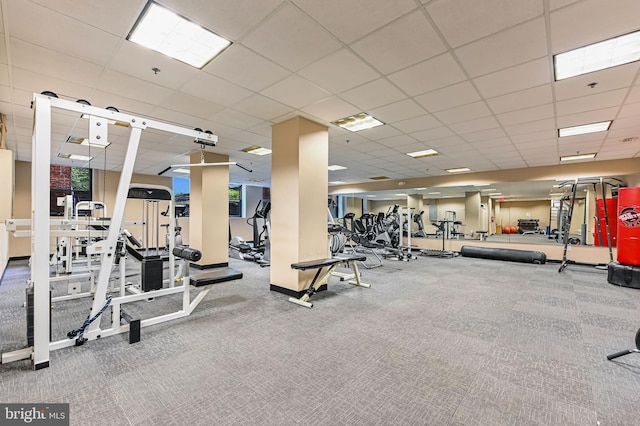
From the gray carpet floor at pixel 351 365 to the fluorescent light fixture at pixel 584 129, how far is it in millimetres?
2757

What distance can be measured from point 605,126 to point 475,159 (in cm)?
266

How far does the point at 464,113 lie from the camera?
4055mm

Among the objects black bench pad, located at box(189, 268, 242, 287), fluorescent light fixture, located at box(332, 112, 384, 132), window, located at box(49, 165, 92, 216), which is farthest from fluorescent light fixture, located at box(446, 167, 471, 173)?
window, located at box(49, 165, 92, 216)

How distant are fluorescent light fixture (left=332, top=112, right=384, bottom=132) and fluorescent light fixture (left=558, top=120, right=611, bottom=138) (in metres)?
3.23

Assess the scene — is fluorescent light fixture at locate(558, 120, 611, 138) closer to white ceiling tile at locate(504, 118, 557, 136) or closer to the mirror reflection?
white ceiling tile at locate(504, 118, 557, 136)

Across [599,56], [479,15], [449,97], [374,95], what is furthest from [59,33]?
[599,56]

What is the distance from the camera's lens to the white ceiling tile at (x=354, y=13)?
77.9 inches

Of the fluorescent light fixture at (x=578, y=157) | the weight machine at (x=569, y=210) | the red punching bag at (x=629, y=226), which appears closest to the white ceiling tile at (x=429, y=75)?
the red punching bag at (x=629, y=226)

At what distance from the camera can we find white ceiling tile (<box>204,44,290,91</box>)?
2619 millimetres

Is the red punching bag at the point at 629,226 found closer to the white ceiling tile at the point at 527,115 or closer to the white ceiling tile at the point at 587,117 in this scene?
the white ceiling tile at the point at 587,117

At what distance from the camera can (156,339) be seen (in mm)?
2729

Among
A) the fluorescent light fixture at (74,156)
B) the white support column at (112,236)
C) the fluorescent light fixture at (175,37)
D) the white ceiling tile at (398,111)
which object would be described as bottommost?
the white support column at (112,236)

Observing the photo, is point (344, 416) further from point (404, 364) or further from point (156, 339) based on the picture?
point (156, 339)

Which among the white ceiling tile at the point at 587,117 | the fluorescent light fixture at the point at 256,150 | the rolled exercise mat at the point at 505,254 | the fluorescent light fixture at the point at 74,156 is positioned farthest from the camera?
the rolled exercise mat at the point at 505,254
